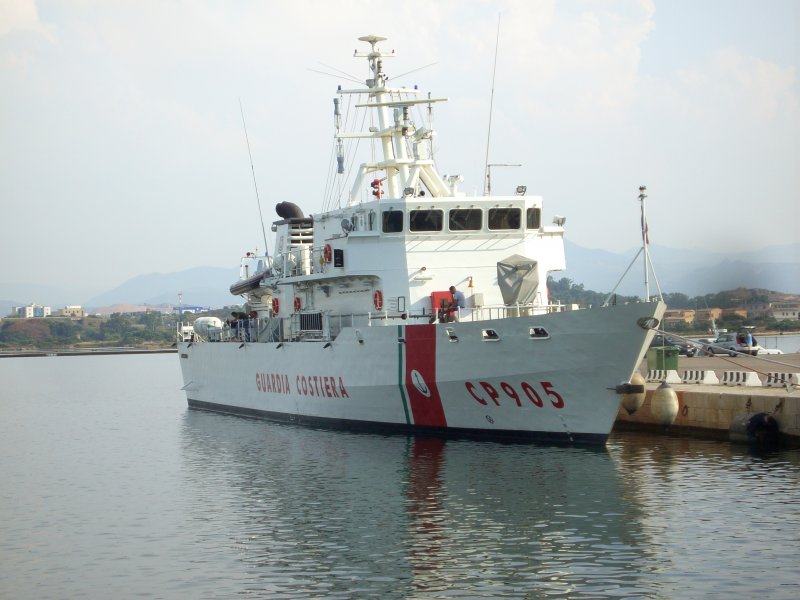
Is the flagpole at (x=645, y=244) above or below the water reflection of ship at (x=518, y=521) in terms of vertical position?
above

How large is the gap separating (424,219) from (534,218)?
281 cm

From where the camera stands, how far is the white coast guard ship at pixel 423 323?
864 inches

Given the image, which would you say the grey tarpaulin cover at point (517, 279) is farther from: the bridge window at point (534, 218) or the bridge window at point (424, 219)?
the bridge window at point (534, 218)

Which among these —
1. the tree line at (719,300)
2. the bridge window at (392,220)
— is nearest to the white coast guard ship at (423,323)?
the bridge window at (392,220)

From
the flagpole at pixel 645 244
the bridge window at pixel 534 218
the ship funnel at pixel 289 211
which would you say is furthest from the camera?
the ship funnel at pixel 289 211

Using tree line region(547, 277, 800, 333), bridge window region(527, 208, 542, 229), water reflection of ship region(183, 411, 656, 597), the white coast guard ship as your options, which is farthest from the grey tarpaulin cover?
tree line region(547, 277, 800, 333)

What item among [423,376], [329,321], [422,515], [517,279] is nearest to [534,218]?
[517,279]

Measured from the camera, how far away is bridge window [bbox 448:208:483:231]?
26.4 metres

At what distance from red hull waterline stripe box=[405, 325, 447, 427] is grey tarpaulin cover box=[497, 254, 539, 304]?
72.4 inches

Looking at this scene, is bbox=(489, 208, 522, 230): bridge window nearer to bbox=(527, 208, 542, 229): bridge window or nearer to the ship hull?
bbox=(527, 208, 542, 229): bridge window

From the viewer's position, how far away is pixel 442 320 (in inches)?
962

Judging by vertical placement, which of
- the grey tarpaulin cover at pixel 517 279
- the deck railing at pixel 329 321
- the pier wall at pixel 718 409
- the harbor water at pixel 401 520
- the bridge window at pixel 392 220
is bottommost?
the harbor water at pixel 401 520

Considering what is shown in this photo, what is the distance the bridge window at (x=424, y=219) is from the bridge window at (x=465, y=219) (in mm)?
287

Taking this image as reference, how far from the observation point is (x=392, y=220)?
2622 centimetres
